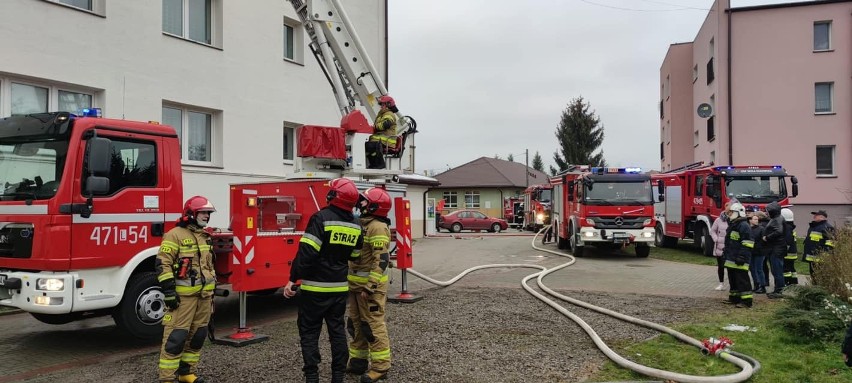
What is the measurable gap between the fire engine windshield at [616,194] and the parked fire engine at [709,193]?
5.10 feet

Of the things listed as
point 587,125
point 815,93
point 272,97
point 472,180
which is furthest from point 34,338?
point 587,125

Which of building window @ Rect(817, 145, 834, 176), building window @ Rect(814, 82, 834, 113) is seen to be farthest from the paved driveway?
building window @ Rect(814, 82, 834, 113)

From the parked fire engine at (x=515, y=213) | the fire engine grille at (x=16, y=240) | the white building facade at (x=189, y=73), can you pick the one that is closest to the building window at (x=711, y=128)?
the parked fire engine at (x=515, y=213)

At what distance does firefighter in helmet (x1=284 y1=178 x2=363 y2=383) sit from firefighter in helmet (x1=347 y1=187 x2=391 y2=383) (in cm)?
37

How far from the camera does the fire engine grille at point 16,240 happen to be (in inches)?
227

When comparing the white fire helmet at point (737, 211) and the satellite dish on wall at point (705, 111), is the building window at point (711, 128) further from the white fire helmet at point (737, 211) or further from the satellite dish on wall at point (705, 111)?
the white fire helmet at point (737, 211)

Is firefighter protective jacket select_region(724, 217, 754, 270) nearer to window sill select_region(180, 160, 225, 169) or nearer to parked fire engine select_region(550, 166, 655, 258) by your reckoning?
parked fire engine select_region(550, 166, 655, 258)

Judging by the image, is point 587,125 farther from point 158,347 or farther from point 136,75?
point 158,347

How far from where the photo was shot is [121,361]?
5852 millimetres

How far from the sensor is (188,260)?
195 inches

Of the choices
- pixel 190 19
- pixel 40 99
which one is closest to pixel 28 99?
pixel 40 99

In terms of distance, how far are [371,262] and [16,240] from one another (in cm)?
373

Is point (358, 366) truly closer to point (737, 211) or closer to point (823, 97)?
point (737, 211)

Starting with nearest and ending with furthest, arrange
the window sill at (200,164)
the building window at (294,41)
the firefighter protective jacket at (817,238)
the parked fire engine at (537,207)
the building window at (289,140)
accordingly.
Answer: the firefighter protective jacket at (817,238) < the window sill at (200,164) < the building window at (289,140) < the building window at (294,41) < the parked fire engine at (537,207)
